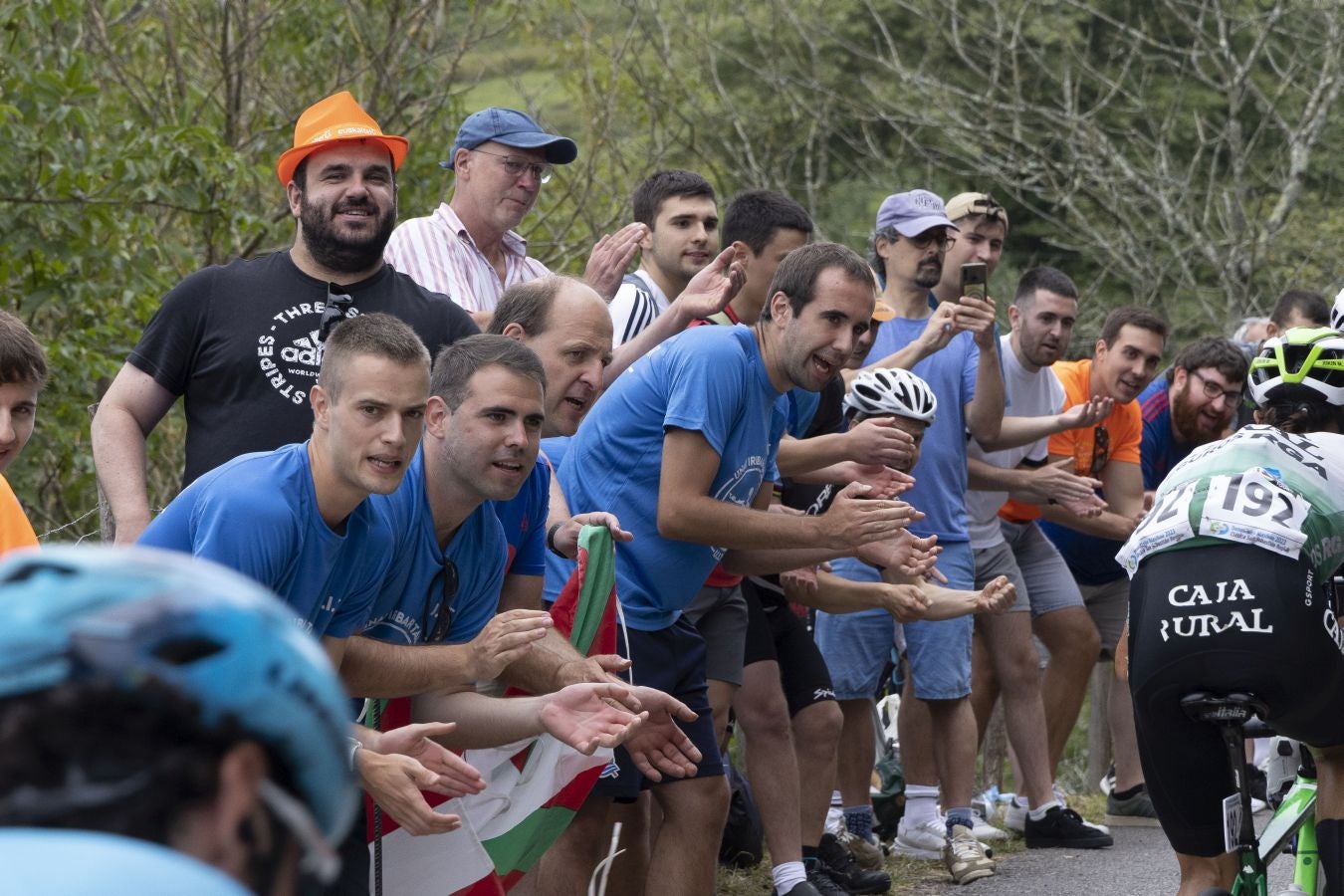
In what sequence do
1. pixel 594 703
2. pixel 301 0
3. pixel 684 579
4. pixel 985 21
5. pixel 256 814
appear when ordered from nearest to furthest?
pixel 256 814 → pixel 594 703 → pixel 684 579 → pixel 301 0 → pixel 985 21

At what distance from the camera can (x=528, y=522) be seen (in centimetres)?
479

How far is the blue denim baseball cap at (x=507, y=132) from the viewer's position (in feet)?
20.3

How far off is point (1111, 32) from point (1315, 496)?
15.3 meters

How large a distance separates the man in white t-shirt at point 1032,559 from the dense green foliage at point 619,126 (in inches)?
143

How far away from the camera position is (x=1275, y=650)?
15.3 ft

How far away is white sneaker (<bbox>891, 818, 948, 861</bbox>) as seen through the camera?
7.82 m

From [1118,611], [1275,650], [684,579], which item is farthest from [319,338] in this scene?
[1118,611]

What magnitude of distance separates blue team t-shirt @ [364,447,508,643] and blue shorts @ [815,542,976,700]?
129 inches

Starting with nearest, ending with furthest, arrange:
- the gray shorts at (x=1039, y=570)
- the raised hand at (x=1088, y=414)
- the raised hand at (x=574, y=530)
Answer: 1. the raised hand at (x=574, y=530)
2. the raised hand at (x=1088, y=414)
3. the gray shorts at (x=1039, y=570)

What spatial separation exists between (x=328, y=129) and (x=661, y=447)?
1.38m

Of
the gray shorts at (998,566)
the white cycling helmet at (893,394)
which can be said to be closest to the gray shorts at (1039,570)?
the gray shorts at (998,566)

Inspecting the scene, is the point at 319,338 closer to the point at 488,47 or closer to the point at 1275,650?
the point at 1275,650

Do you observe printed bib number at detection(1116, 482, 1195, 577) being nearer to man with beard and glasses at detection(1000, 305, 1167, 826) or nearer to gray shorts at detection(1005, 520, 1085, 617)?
man with beard and glasses at detection(1000, 305, 1167, 826)

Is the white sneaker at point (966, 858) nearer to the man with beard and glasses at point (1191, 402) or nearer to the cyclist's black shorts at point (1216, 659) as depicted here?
the man with beard and glasses at point (1191, 402)
